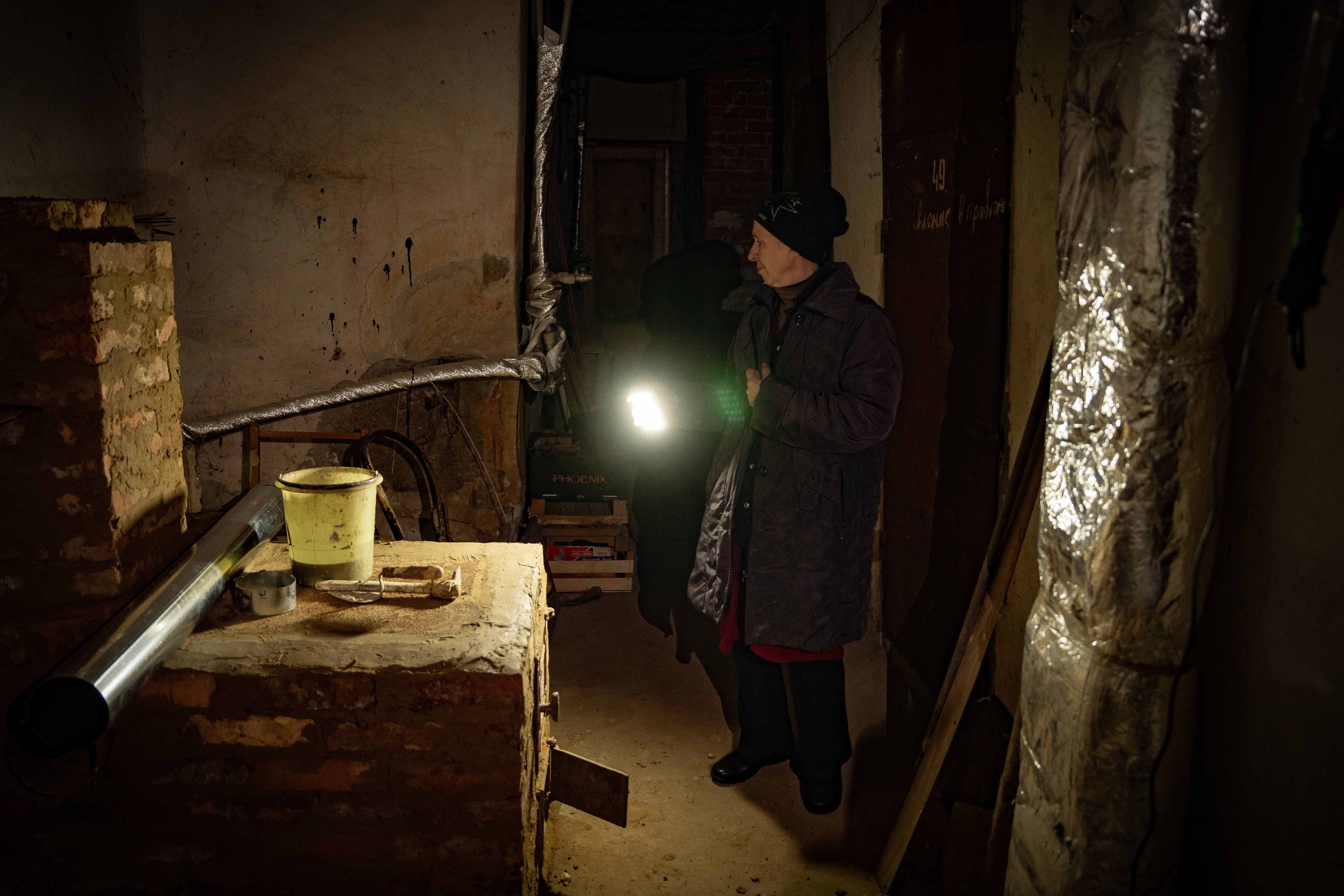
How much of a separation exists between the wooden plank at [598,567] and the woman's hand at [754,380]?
6.93 feet

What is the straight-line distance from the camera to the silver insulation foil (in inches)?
162

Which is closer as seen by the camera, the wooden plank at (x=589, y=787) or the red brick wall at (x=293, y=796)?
the red brick wall at (x=293, y=796)

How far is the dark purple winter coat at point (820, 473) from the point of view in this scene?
2666mm

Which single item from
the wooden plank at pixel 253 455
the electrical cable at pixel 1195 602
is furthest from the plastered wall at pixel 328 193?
the electrical cable at pixel 1195 602

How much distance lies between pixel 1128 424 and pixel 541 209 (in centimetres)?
334

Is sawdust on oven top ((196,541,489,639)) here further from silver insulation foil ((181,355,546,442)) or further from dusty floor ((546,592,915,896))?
silver insulation foil ((181,355,546,442))

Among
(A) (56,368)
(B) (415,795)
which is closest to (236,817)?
(B) (415,795)

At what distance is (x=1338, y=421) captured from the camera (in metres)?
1.37

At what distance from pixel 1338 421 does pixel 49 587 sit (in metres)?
2.31

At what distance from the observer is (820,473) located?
107 inches

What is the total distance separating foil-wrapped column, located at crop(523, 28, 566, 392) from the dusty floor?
57.2 inches

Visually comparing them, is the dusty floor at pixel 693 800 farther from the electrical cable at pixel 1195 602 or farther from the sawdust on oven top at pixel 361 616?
the electrical cable at pixel 1195 602

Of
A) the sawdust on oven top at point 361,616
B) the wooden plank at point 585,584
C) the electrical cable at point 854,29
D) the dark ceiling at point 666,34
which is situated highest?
the dark ceiling at point 666,34

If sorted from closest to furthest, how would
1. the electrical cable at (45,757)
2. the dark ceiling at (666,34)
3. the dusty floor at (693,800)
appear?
the electrical cable at (45,757) < the dusty floor at (693,800) < the dark ceiling at (666,34)
